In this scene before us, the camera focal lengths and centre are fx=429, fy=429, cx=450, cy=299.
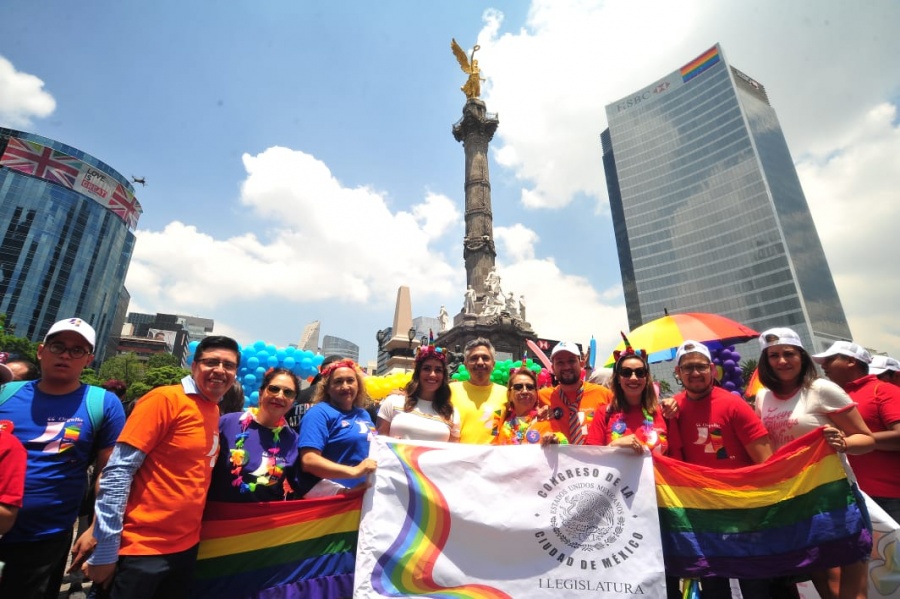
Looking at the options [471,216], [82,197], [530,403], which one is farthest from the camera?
[82,197]

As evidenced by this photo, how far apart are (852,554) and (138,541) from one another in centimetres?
456

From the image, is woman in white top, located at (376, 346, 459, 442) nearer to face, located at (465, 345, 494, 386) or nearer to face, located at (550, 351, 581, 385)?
face, located at (465, 345, 494, 386)

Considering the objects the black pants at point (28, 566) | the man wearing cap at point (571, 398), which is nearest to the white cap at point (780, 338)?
the man wearing cap at point (571, 398)

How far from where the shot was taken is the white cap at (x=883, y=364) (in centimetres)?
411

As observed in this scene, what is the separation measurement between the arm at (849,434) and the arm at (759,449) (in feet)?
1.26

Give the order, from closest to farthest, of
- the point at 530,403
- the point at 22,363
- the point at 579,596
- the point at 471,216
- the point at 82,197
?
1. the point at 579,596
2. the point at 530,403
3. the point at 22,363
4. the point at 471,216
5. the point at 82,197

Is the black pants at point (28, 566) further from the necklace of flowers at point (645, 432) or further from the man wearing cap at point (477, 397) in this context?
the necklace of flowers at point (645, 432)

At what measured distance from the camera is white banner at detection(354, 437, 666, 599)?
294 centimetres

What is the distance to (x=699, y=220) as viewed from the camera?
75.9m

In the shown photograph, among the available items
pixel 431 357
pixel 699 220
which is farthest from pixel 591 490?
pixel 699 220

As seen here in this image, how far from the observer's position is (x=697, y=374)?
135 inches

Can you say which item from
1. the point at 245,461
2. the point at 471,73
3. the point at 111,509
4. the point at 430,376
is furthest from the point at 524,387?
the point at 471,73

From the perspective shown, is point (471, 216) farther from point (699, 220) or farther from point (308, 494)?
point (699, 220)

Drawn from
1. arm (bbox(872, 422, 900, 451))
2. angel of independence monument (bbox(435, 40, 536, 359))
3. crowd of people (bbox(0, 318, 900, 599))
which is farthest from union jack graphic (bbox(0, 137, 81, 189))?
arm (bbox(872, 422, 900, 451))
